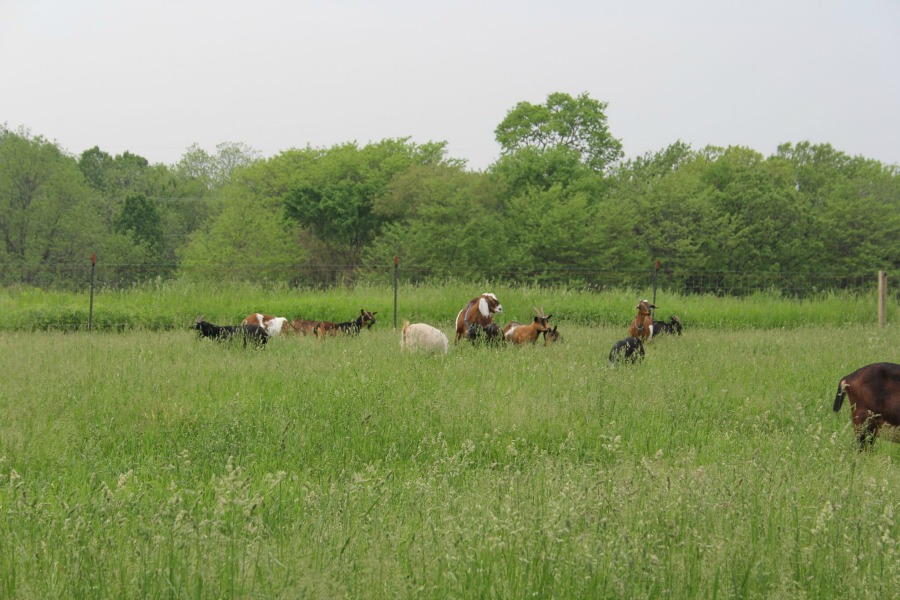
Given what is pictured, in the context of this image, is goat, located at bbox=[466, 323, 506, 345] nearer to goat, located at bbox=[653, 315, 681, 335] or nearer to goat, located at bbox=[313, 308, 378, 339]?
goat, located at bbox=[313, 308, 378, 339]

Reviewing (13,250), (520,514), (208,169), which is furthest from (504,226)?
(208,169)

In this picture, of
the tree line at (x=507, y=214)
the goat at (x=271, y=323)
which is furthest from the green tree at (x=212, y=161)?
the goat at (x=271, y=323)

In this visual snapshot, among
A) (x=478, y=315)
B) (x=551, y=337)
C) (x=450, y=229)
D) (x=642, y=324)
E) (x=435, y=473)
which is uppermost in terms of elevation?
(x=450, y=229)

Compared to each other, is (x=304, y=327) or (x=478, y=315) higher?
(x=478, y=315)

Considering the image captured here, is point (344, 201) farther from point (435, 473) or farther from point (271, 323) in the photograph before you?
point (435, 473)

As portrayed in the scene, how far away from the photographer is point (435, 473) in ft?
18.6

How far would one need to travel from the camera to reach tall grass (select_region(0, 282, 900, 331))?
1936cm

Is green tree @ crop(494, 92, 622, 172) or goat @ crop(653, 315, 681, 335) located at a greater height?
green tree @ crop(494, 92, 622, 172)

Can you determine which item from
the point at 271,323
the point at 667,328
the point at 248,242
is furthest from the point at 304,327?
the point at 248,242

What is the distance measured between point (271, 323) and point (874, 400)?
12636 millimetres

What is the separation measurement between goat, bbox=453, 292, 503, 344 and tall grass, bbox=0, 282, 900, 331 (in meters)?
4.46

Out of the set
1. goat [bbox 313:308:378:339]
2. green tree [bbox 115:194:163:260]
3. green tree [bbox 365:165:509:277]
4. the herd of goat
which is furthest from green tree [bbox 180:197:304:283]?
the herd of goat

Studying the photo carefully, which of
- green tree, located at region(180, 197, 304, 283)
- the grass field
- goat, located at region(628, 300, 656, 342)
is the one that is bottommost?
the grass field

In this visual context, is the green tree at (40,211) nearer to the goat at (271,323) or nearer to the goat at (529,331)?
the goat at (271,323)
